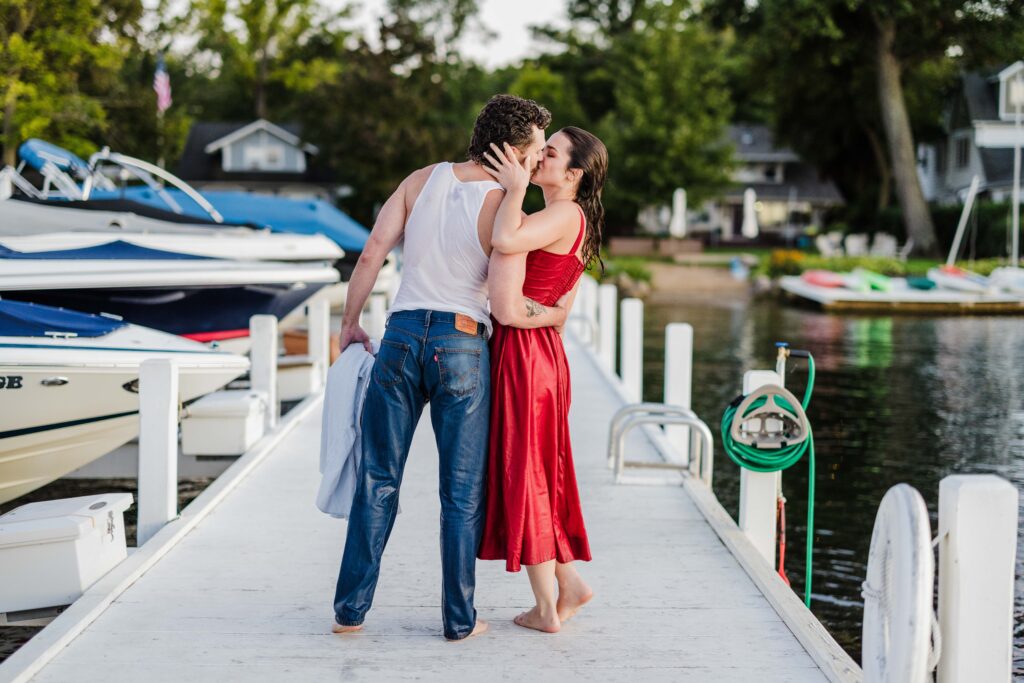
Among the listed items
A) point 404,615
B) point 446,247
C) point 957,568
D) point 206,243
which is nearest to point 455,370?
point 446,247

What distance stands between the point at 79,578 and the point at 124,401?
10.5ft

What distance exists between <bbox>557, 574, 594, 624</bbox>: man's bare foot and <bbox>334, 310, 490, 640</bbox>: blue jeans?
18.0 inches

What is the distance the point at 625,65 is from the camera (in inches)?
2254

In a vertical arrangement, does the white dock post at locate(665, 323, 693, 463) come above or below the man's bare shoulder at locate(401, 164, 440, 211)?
below

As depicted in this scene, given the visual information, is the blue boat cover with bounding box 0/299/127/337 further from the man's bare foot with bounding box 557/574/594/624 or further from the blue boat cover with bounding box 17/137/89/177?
the blue boat cover with bounding box 17/137/89/177

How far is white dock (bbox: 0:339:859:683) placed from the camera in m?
3.97

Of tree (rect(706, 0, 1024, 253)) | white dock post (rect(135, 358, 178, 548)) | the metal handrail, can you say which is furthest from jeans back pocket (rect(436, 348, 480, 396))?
tree (rect(706, 0, 1024, 253))

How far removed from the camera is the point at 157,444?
5.71 metres

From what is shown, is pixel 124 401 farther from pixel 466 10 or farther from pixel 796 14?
pixel 466 10

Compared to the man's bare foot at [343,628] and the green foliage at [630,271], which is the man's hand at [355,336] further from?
the green foliage at [630,271]

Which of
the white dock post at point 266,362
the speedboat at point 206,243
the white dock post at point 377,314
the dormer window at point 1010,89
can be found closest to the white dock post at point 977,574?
the white dock post at point 266,362

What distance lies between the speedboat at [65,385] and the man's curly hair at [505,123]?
3.74 m

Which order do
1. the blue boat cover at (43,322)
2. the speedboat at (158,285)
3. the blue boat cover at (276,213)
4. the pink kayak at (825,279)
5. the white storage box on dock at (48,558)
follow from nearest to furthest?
1. the white storage box on dock at (48,558)
2. the blue boat cover at (43,322)
3. the speedboat at (158,285)
4. the blue boat cover at (276,213)
5. the pink kayak at (825,279)

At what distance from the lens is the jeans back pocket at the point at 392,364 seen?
13.4 ft
